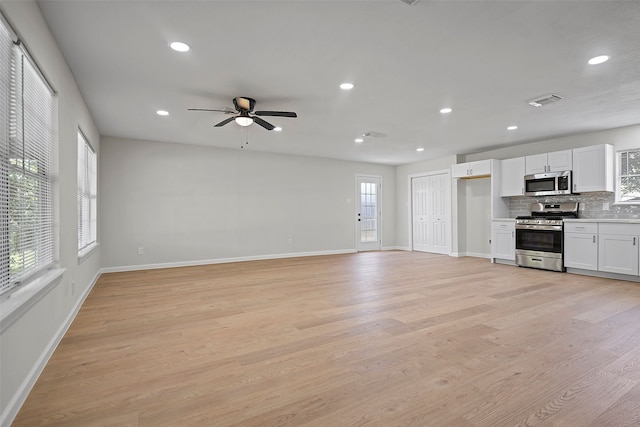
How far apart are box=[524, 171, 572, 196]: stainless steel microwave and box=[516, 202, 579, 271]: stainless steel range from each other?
37cm

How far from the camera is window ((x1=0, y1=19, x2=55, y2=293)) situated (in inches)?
72.9

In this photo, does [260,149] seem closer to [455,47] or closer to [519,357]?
[455,47]

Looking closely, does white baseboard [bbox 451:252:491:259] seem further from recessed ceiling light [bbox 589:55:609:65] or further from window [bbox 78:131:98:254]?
window [bbox 78:131:98:254]

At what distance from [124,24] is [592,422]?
3.96 metres

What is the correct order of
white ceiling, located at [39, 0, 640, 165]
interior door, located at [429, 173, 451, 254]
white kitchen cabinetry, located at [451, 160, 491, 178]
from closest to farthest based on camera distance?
white ceiling, located at [39, 0, 640, 165] < white kitchen cabinetry, located at [451, 160, 491, 178] < interior door, located at [429, 173, 451, 254]

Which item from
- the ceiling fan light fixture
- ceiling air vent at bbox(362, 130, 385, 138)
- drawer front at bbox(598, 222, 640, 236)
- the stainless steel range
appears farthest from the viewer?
ceiling air vent at bbox(362, 130, 385, 138)

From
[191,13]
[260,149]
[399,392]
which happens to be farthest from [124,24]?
[260,149]

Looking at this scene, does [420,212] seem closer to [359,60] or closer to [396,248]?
[396,248]

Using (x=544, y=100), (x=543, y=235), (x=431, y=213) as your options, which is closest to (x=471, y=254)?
(x=431, y=213)

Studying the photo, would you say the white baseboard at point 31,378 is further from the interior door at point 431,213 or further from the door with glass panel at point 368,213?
the interior door at point 431,213

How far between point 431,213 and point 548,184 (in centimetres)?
299

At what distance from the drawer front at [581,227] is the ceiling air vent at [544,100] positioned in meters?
2.47

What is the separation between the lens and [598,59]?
10.2ft

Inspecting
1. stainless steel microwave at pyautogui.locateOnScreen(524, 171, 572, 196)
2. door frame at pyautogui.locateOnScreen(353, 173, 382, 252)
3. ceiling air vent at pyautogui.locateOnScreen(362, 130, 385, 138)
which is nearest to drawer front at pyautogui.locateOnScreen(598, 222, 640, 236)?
stainless steel microwave at pyautogui.locateOnScreen(524, 171, 572, 196)
